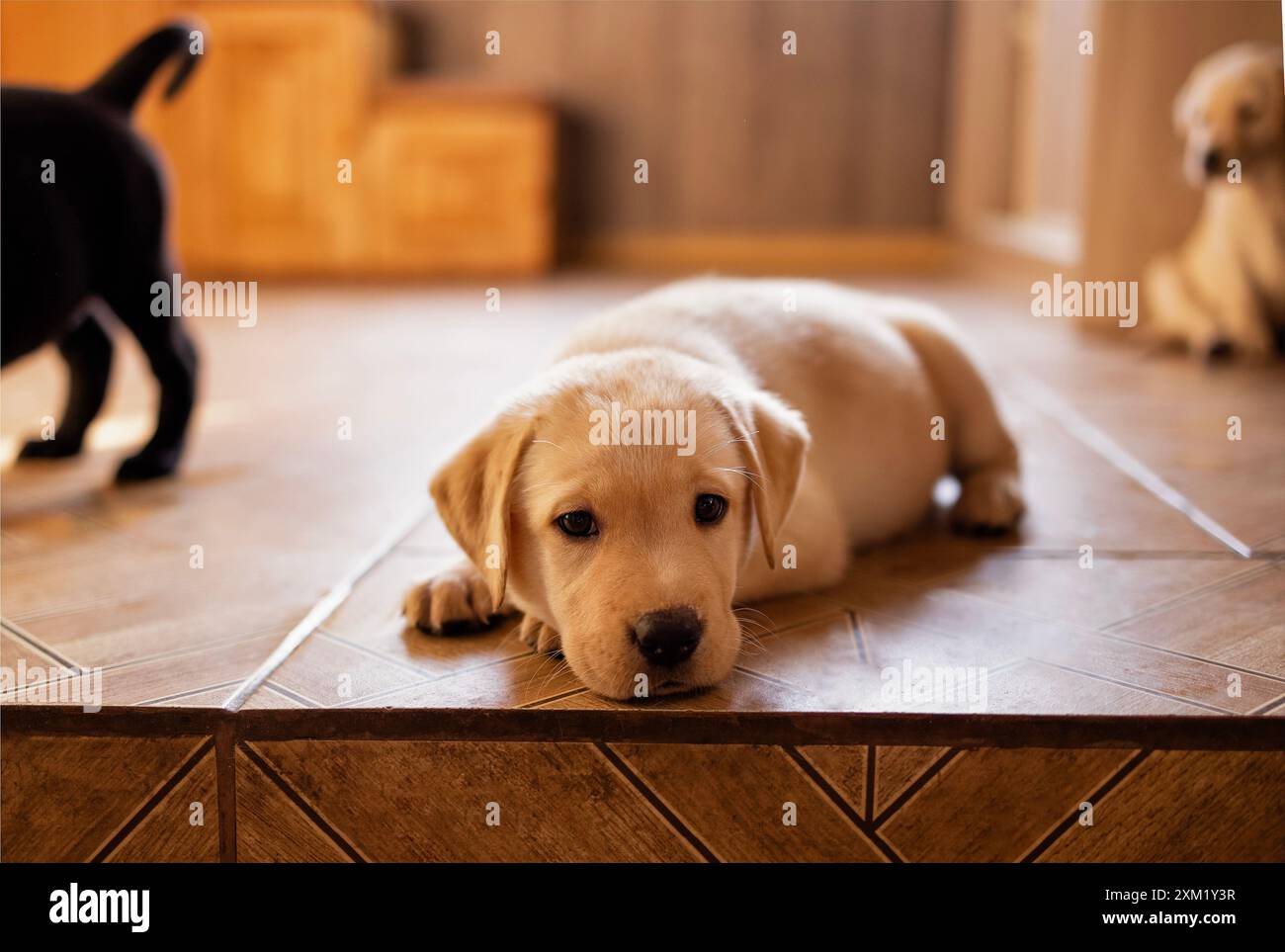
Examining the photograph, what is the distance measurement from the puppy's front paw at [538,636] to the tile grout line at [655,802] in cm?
25

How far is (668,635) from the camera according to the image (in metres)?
1.62

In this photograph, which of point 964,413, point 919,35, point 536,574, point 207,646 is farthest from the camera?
point 919,35

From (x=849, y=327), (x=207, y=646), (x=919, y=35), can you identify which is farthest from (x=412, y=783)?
(x=919, y=35)

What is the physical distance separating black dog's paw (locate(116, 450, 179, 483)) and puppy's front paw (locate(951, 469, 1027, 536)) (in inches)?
74.2

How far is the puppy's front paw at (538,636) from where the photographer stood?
74.1 inches

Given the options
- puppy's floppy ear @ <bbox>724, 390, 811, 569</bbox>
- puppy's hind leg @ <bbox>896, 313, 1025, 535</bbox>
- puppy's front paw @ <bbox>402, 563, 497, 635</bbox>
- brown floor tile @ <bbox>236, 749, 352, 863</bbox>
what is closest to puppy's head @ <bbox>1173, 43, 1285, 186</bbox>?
puppy's hind leg @ <bbox>896, 313, 1025, 535</bbox>

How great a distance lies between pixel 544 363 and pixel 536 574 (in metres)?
0.54

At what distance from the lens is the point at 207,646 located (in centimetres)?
195

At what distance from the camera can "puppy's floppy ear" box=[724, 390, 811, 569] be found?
1838 millimetres

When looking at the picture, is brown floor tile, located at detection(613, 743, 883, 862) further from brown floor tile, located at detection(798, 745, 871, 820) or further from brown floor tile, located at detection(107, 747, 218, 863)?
brown floor tile, located at detection(107, 747, 218, 863)

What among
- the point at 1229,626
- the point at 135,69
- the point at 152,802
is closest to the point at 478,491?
the point at 152,802

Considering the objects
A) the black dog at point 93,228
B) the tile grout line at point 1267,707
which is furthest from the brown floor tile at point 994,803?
the black dog at point 93,228
